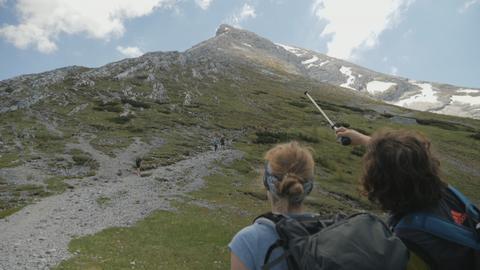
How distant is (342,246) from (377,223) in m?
0.54

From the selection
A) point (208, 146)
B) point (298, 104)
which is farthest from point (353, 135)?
point (298, 104)

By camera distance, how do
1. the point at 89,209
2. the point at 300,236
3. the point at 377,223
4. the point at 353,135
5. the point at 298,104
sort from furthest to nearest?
the point at 298,104 → the point at 89,209 → the point at 353,135 → the point at 300,236 → the point at 377,223

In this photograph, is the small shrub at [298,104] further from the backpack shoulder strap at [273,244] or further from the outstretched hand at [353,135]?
the backpack shoulder strap at [273,244]

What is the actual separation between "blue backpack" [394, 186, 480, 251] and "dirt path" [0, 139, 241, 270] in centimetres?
2093

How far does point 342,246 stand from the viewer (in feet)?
15.2

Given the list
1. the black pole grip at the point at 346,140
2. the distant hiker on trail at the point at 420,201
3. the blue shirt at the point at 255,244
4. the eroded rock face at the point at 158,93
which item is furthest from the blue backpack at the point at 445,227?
the eroded rock face at the point at 158,93

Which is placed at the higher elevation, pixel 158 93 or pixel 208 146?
pixel 158 93

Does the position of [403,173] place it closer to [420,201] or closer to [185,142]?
[420,201]

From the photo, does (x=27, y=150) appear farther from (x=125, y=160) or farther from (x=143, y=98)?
(x=143, y=98)

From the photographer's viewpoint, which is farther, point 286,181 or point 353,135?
point 353,135

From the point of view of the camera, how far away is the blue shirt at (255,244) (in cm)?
512

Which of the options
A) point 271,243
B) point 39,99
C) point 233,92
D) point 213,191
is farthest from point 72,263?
point 233,92

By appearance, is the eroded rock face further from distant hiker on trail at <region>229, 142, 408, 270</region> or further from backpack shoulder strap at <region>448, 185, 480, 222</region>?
backpack shoulder strap at <region>448, 185, 480, 222</region>

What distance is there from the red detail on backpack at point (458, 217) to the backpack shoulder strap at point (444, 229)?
0.85 feet
